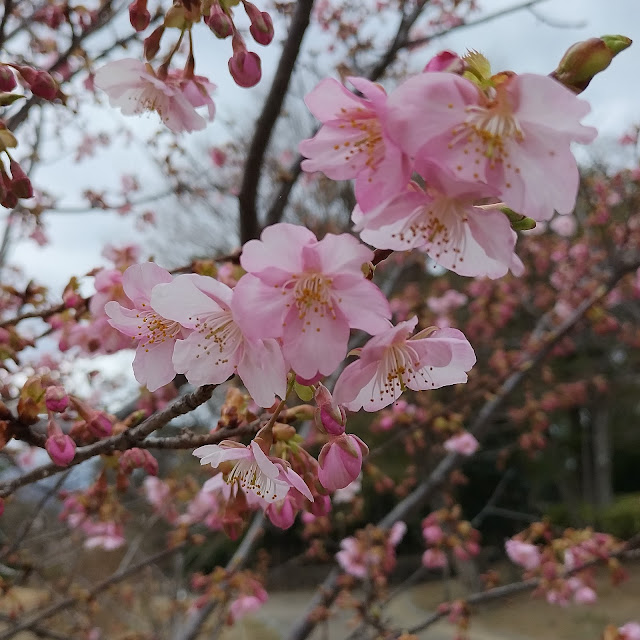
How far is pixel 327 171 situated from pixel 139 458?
0.59 m

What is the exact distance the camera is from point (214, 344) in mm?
681

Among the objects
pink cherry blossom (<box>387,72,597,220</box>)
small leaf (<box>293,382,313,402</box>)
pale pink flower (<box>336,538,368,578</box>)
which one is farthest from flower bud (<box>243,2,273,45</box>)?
pale pink flower (<box>336,538,368,578</box>)

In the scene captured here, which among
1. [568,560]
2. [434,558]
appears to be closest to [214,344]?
[568,560]

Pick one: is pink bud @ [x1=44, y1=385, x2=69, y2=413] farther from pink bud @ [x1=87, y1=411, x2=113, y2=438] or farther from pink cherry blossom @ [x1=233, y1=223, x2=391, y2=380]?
pink cherry blossom @ [x1=233, y1=223, x2=391, y2=380]

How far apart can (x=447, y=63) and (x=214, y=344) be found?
1.33 ft

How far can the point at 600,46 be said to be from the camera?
1.73 ft

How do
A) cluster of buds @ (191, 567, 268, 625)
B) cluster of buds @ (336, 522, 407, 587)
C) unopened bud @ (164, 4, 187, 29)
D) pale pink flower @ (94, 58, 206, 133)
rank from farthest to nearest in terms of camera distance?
1. cluster of buds @ (336, 522, 407, 587)
2. cluster of buds @ (191, 567, 268, 625)
3. pale pink flower @ (94, 58, 206, 133)
4. unopened bud @ (164, 4, 187, 29)

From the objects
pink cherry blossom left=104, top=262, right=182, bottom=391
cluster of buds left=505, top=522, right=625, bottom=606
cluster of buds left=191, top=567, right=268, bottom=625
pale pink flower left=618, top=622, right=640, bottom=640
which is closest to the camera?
pink cherry blossom left=104, top=262, right=182, bottom=391

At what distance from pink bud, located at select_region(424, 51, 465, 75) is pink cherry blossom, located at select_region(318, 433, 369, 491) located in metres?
0.43

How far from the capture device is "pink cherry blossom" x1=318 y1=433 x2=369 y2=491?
69 centimetres

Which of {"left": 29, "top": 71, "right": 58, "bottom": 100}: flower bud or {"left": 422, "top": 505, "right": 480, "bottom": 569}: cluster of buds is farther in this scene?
{"left": 422, "top": 505, "right": 480, "bottom": 569}: cluster of buds

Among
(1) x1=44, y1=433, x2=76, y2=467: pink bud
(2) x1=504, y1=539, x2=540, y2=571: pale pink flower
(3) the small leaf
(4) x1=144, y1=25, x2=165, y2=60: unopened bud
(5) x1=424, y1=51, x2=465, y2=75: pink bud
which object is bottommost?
(2) x1=504, y1=539, x2=540, y2=571: pale pink flower

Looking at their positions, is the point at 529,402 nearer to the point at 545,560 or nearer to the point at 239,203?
the point at 545,560

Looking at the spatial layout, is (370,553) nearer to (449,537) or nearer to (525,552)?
(449,537)
